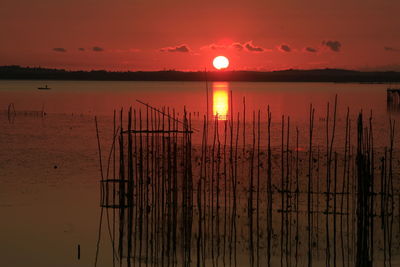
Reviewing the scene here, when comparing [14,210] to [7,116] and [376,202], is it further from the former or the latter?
[7,116]

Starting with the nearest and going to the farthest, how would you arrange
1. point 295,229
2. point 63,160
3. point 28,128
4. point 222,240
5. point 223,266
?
point 223,266 < point 222,240 < point 295,229 < point 63,160 < point 28,128

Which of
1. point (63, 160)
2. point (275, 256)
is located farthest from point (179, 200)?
point (63, 160)

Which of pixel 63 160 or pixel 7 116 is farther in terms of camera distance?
pixel 7 116

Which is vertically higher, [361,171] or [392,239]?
[361,171]

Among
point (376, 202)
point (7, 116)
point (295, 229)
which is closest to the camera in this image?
point (295, 229)

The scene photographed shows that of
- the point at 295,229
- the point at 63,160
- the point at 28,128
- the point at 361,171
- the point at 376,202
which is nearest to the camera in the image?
the point at 361,171

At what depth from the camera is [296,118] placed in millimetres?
31516

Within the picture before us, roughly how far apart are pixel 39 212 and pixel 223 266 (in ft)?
13.1

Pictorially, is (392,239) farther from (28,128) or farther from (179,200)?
(28,128)

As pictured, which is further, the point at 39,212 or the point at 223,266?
the point at 39,212

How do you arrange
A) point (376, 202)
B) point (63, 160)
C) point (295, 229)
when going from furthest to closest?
point (63, 160) < point (376, 202) < point (295, 229)

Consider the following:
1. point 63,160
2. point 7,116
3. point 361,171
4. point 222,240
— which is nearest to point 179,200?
point 222,240

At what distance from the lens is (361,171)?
20.8 ft

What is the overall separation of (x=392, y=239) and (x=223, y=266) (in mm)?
2517
